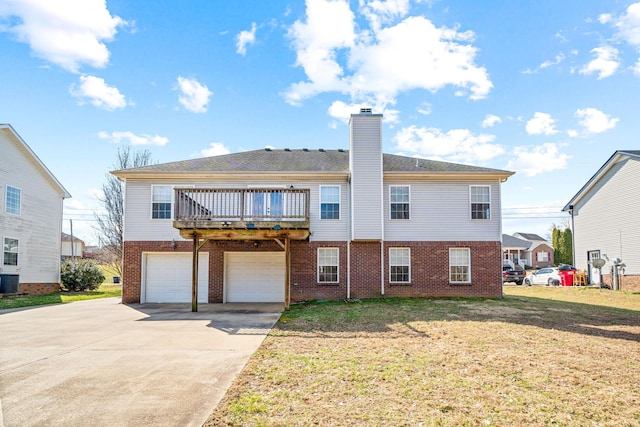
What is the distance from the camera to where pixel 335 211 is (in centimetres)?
1566

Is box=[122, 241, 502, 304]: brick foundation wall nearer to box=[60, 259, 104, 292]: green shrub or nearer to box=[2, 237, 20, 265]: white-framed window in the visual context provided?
box=[2, 237, 20, 265]: white-framed window

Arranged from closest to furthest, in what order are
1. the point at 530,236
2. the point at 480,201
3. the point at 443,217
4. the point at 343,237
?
1. the point at 343,237
2. the point at 443,217
3. the point at 480,201
4. the point at 530,236

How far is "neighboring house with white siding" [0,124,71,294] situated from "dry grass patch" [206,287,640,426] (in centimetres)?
1616

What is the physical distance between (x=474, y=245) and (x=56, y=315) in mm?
15014

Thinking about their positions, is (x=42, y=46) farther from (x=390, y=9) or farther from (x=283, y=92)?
(x=390, y=9)

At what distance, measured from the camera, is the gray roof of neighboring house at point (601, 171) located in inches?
811

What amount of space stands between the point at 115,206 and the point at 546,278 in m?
30.5

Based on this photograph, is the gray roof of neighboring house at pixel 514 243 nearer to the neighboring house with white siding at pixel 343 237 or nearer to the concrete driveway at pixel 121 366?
the neighboring house with white siding at pixel 343 237

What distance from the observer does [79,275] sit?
887 inches

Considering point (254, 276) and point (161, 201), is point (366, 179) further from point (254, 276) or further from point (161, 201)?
point (161, 201)

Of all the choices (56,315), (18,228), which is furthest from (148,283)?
(18,228)

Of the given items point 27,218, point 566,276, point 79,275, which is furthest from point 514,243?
point 27,218

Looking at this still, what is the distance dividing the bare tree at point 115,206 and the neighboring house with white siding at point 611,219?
29.6 m

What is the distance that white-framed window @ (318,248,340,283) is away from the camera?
15.5m
